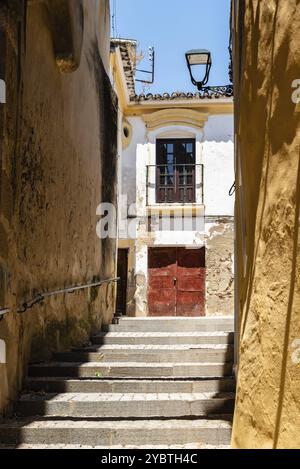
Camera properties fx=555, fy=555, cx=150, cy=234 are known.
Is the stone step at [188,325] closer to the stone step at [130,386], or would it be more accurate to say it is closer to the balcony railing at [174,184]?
the stone step at [130,386]

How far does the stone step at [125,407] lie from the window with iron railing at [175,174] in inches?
442

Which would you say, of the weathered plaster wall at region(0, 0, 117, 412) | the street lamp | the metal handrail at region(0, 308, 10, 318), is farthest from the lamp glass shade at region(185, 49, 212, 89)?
the metal handrail at region(0, 308, 10, 318)

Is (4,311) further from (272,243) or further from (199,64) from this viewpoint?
(199,64)

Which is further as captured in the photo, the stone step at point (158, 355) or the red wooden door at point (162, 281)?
the red wooden door at point (162, 281)

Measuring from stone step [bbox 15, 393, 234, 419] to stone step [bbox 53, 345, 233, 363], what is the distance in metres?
1.18

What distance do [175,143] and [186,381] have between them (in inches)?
463

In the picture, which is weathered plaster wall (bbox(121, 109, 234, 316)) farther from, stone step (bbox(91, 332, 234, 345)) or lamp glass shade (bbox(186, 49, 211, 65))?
stone step (bbox(91, 332, 234, 345))

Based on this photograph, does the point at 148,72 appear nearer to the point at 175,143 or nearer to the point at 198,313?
the point at 175,143

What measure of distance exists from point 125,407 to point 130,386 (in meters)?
0.48

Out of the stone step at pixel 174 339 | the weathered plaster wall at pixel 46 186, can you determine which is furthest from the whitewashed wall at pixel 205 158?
the stone step at pixel 174 339

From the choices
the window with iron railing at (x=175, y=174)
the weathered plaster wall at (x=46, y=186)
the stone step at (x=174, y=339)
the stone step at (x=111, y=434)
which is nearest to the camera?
the stone step at (x=111, y=434)

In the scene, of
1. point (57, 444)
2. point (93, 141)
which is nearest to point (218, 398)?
point (57, 444)

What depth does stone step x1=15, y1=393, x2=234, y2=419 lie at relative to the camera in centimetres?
498

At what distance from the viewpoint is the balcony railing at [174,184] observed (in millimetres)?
16031
